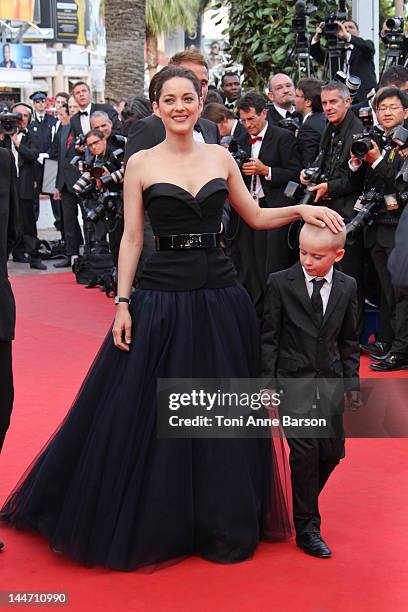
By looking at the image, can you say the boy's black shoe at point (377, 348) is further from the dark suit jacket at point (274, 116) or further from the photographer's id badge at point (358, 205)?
the dark suit jacket at point (274, 116)

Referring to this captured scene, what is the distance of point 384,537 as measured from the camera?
4.22m

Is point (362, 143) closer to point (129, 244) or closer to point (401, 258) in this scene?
point (401, 258)

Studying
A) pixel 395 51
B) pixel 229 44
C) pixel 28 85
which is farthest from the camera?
pixel 28 85

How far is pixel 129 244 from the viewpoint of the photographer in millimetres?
4039

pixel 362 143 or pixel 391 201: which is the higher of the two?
pixel 362 143

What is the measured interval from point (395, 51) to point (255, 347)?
546 cm

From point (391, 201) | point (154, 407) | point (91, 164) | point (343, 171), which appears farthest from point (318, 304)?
point (91, 164)

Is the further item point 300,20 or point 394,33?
point 300,20

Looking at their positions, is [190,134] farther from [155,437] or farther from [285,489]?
[285,489]

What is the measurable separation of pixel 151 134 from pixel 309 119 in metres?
3.54

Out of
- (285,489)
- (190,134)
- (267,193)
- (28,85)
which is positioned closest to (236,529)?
(285,489)

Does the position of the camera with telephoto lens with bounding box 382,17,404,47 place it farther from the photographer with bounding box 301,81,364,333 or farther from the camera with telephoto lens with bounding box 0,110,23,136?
A: the camera with telephoto lens with bounding box 0,110,23,136

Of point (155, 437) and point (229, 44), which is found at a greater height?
point (229, 44)

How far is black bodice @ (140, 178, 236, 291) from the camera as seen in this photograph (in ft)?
13.1
